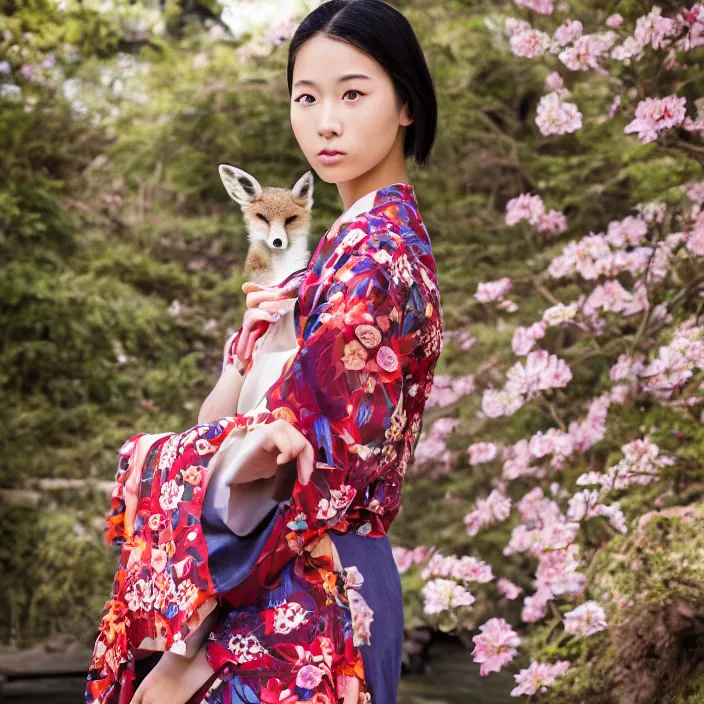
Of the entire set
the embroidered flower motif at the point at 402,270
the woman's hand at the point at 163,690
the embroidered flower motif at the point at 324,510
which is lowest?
the woman's hand at the point at 163,690

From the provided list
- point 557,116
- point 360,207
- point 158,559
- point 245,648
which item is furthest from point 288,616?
point 557,116

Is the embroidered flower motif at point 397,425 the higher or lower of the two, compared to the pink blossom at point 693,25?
lower

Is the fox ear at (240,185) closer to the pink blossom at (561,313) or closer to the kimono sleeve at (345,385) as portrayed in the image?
the kimono sleeve at (345,385)

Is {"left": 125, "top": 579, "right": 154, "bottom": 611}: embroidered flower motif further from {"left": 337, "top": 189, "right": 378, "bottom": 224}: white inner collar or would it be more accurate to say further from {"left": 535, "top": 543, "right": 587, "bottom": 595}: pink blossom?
{"left": 535, "top": 543, "right": 587, "bottom": 595}: pink blossom

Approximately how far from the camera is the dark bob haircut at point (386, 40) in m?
1.41

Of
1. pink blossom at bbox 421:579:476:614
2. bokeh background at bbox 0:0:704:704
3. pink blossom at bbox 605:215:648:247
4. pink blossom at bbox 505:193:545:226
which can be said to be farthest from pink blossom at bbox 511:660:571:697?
pink blossom at bbox 505:193:545:226

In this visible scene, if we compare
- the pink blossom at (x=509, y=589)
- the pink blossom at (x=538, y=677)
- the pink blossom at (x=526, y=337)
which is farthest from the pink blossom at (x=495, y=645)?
the pink blossom at (x=526, y=337)

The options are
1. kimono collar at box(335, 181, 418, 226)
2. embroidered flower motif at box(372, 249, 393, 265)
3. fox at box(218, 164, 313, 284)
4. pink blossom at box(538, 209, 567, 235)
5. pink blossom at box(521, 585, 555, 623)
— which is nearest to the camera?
embroidered flower motif at box(372, 249, 393, 265)

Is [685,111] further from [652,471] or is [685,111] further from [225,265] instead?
[225,265]

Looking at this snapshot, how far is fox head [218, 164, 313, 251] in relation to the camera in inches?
64.6

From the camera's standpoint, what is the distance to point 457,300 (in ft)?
14.4

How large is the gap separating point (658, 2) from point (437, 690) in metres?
2.47

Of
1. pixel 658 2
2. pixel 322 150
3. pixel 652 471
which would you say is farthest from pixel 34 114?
pixel 322 150

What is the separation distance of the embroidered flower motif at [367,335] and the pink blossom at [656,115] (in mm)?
2042
